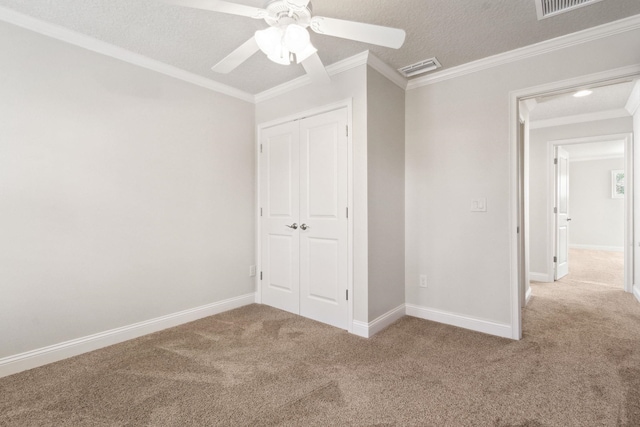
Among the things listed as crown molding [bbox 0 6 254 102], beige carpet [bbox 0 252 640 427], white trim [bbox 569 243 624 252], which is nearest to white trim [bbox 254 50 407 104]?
crown molding [bbox 0 6 254 102]

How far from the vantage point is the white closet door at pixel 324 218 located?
2750 mm

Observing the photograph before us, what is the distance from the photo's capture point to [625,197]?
3875 millimetres

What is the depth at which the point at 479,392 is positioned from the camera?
175 centimetres

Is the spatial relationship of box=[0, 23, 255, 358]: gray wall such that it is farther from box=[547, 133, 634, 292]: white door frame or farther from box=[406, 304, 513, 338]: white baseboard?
box=[547, 133, 634, 292]: white door frame

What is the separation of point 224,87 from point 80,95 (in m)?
1.28

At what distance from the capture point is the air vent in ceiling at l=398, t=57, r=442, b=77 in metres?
2.66

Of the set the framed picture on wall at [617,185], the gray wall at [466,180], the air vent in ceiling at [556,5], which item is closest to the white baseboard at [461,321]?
the gray wall at [466,180]

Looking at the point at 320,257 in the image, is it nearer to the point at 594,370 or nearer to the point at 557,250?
the point at 594,370

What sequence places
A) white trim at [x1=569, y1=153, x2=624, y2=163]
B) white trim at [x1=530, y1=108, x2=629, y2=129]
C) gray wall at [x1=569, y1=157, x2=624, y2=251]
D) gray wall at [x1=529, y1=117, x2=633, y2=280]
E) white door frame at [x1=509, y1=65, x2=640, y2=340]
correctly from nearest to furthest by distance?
white door frame at [x1=509, y1=65, x2=640, y2=340], white trim at [x1=530, y1=108, x2=629, y2=129], gray wall at [x1=529, y1=117, x2=633, y2=280], white trim at [x1=569, y1=153, x2=624, y2=163], gray wall at [x1=569, y1=157, x2=624, y2=251]

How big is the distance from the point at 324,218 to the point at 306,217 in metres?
0.23

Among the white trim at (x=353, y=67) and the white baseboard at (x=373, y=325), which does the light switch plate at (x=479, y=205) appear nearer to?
the white baseboard at (x=373, y=325)

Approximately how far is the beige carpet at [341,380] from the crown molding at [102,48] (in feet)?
7.59

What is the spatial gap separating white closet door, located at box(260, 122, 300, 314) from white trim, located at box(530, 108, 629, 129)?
154 inches

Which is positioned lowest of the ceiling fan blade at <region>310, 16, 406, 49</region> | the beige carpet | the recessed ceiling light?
the beige carpet
